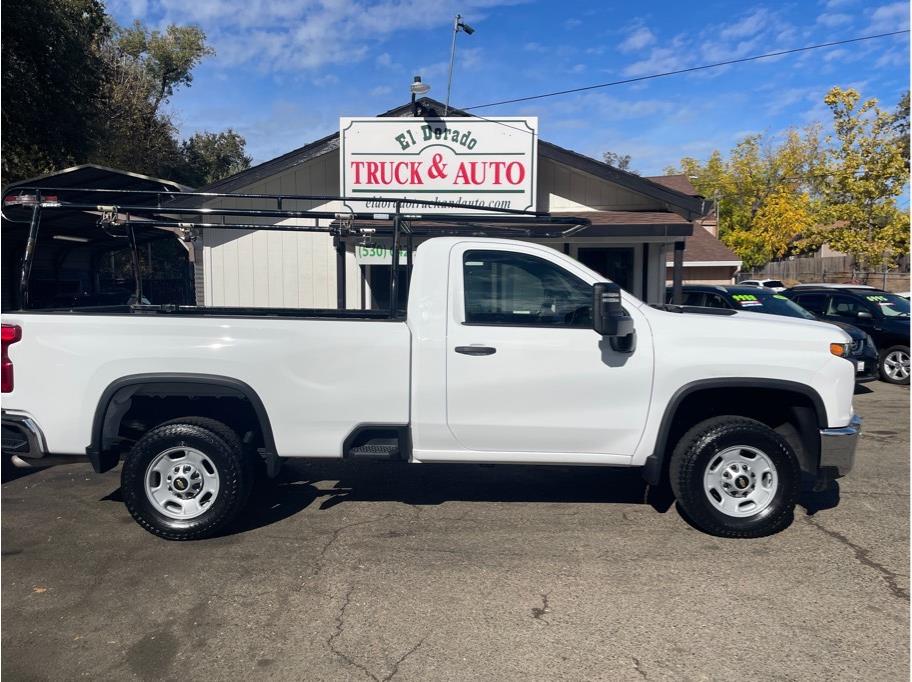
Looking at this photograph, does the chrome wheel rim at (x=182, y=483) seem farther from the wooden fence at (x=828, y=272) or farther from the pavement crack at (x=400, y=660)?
the wooden fence at (x=828, y=272)

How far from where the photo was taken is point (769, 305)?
36.4ft

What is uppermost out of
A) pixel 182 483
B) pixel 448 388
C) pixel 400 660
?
pixel 448 388

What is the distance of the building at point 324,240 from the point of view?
11648mm

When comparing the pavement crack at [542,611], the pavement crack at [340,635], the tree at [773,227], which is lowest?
the pavement crack at [340,635]

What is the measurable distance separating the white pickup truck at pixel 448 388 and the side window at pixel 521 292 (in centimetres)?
1

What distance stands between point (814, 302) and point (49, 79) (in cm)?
1478

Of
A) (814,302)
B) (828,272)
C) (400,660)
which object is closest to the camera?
(400,660)

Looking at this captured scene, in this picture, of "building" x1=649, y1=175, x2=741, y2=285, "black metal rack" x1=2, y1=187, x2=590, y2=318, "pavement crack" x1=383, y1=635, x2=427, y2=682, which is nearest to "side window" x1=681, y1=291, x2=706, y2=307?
"black metal rack" x1=2, y1=187, x2=590, y2=318

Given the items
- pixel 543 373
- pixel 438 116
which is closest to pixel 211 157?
pixel 438 116

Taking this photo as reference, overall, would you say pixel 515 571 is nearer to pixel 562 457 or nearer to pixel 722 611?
pixel 562 457

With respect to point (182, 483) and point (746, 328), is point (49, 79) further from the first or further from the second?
point (746, 328)

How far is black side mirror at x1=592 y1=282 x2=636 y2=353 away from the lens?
174 inches

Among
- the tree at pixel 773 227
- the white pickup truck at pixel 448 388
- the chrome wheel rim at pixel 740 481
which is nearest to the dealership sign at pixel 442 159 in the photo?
the white pickup truck at pixel 448 388

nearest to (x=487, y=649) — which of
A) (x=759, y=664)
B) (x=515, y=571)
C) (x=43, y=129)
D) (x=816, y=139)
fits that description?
(x=515, y=571)
